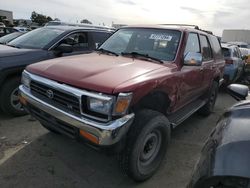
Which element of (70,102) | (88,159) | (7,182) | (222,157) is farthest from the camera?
(88,159)

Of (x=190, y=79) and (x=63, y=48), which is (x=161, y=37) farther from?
(x=63, y=48)

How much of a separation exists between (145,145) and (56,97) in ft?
4.08

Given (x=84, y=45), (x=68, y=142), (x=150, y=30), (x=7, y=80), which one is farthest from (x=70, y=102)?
(x=84, y=45)

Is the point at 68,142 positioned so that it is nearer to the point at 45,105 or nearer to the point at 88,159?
the point at 88,159

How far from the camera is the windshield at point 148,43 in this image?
157 inches

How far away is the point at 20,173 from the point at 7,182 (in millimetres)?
215

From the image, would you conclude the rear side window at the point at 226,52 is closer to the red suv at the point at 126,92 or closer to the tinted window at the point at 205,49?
the tinted window at the point at 205,49

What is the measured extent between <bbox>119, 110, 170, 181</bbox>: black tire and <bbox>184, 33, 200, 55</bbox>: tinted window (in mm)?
1395

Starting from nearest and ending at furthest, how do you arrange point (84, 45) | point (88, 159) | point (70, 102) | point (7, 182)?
1. point (70, 102)
2. point (7, 182)
3. point (88, 159)
4. point (84, 45)

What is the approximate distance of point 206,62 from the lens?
5074 millimetres

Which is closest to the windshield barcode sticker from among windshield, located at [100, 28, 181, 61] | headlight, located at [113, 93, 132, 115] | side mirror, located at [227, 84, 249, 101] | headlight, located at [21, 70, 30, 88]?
windshield, located at [100, 28, 181, 61]

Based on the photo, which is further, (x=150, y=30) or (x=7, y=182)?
(x=150, y=30)

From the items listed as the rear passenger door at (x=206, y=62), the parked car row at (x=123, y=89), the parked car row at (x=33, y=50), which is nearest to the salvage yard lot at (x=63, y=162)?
the parked car row at (x=123, y=89)

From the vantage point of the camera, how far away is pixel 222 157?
181 centimetres
